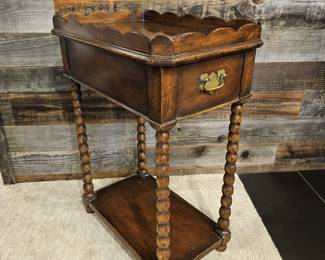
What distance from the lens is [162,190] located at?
2.80 feet

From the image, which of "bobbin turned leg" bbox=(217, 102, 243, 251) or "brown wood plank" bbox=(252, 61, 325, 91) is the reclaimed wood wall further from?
"bobbin turned leg" bbox=(217, 102, 243, 251)

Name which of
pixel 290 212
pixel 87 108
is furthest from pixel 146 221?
pixel 290 212

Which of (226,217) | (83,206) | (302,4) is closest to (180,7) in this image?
(302,4)

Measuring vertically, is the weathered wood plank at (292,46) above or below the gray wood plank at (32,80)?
above

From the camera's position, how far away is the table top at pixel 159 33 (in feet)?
2.25

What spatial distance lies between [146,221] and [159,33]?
800 mm

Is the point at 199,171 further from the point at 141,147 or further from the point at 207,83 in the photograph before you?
the point at 207,83

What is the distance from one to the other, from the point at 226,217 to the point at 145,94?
624mm

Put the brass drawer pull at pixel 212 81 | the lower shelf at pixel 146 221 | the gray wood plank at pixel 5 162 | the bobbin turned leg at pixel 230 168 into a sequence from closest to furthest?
the brass drawer pull at pixel 212 81 < the bobbin turned leg at pixel 230 168 < the lower shelf at pixel 146 221 < the gray wood plank at pixel 5 162

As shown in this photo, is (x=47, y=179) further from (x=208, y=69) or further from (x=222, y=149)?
(x=208, y=69)

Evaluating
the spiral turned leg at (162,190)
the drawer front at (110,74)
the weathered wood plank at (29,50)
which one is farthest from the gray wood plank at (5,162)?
the spiral turned leg at (162,190)

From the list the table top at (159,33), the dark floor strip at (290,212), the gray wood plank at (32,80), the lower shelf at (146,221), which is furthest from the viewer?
the gray wood plank at (32,80)

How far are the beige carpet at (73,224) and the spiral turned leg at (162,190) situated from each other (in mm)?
295

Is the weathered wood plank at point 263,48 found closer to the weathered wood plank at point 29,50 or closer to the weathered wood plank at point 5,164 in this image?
the weathered wood plank at point 29,50
